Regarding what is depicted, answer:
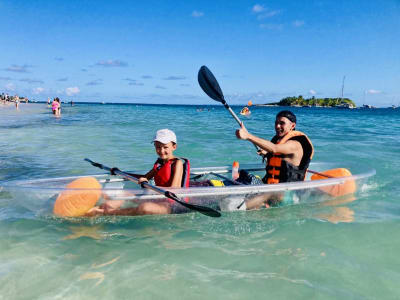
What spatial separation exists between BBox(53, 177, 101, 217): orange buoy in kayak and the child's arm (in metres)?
0.84

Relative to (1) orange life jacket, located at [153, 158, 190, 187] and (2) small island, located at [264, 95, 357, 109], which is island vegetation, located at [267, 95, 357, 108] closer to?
(2) small island, located at [264, 95, 357, 109]

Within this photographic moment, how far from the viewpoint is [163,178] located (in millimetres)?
3895

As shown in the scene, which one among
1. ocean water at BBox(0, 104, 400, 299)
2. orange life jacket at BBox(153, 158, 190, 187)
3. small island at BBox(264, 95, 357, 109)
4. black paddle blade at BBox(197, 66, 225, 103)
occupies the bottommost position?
ocean water at BBox(0, 104, 400, 299)

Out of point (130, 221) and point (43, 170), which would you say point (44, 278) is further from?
point (43, 170)

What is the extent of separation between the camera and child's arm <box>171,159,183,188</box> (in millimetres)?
3830

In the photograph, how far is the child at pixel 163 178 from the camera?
12.2 ft

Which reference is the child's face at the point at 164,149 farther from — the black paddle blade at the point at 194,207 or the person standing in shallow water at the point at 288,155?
the person standing in shallow water at the point at 288,155

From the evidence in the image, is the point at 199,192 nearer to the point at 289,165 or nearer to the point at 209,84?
the point at 289,165

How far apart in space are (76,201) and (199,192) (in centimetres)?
136

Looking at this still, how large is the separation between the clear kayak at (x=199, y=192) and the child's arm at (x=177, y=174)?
0.53ft

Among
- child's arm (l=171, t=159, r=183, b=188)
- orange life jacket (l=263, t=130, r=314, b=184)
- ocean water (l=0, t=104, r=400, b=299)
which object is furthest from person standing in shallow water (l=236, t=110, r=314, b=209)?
child's arm (l=171, t=159, r=183, b=188)

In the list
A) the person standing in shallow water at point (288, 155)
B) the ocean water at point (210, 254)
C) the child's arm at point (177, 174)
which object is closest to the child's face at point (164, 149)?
the child's arm at point (177, 174)

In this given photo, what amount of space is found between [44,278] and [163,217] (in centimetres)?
146

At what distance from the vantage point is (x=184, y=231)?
375cm
